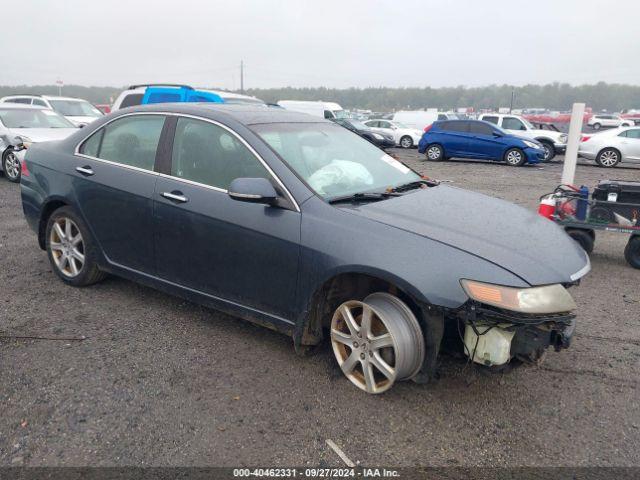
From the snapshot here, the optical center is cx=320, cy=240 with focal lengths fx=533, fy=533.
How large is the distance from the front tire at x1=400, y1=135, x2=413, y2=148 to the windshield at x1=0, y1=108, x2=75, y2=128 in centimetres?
1748

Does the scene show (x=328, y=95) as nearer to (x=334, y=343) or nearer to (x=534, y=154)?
(x=534, y=154)

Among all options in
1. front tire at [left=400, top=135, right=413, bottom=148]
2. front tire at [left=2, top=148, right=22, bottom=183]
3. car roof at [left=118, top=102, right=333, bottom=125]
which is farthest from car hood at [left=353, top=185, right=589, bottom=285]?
front tire at [left=400, top=135, right=413, bottom=148]

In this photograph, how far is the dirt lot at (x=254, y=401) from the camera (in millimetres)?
2615

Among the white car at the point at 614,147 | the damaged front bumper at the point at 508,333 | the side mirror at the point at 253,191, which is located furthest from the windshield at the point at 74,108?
the white car at the point at 614,147

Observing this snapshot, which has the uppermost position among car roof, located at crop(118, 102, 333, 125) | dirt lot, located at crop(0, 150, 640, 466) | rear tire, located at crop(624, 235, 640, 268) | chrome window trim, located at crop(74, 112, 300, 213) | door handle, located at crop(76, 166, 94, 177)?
car roof, located at crop(118, 102, 333, 125)

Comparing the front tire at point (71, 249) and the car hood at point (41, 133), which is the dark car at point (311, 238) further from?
the car hood at point (41, 133)

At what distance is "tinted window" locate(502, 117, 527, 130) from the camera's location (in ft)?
69.4

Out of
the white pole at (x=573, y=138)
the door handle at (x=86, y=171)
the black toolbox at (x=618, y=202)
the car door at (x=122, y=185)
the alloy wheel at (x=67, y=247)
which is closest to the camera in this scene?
the car door at (x=122, y=185)

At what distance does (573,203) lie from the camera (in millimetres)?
5977

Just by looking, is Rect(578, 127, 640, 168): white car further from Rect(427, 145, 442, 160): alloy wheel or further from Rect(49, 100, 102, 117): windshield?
Rect(49, 100, 102, 117): windshield

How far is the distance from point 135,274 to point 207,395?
55.9 inches

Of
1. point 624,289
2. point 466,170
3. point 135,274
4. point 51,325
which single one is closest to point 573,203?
point 624,289

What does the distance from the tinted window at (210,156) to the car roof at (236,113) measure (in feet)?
0.32

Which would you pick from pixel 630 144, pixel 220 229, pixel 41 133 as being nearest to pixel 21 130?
pixel 41 133
